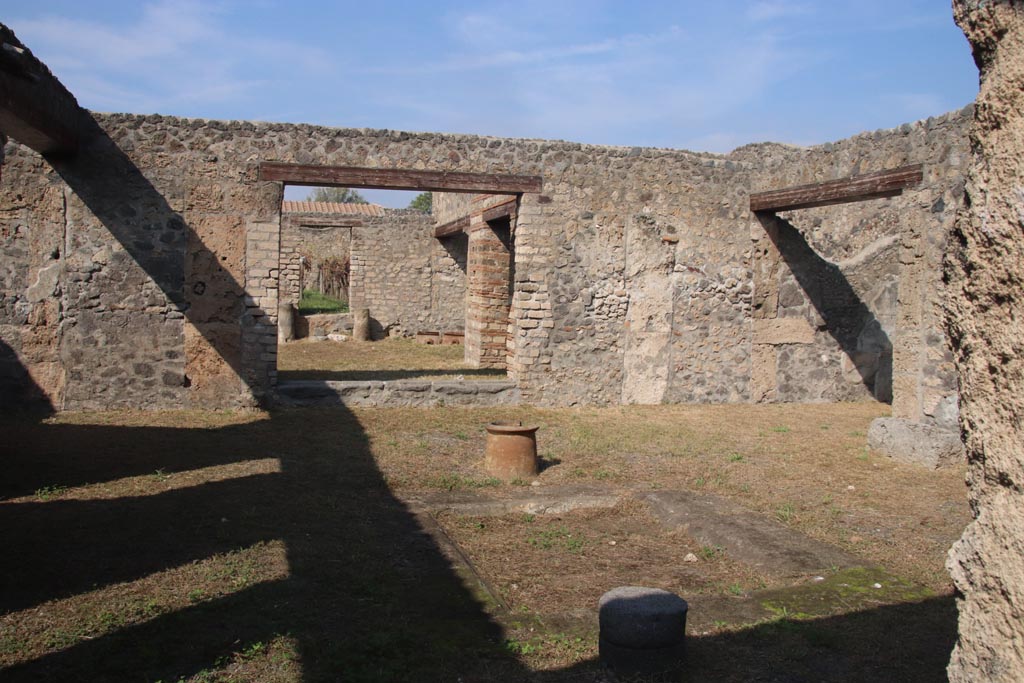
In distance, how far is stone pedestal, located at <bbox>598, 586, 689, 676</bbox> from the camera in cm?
357

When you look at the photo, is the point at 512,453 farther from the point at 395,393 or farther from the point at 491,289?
the point at 491,289

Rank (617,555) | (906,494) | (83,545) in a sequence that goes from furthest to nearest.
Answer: (906,494)
(617,555)
(83,545)

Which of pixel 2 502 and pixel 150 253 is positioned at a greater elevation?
pixel 150 253

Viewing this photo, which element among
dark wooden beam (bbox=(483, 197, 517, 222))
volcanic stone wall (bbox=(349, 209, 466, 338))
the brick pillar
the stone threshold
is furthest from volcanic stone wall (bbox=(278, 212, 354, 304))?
the stone threshold

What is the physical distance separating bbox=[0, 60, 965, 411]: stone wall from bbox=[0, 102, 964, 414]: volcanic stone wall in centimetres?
2

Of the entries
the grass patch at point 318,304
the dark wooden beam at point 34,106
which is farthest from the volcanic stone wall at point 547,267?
the grass patch at point 318,304

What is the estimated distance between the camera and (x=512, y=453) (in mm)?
7379

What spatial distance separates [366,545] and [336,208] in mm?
18922

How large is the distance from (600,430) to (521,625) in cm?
554

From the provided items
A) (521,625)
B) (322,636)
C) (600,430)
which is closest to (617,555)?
(521,625)

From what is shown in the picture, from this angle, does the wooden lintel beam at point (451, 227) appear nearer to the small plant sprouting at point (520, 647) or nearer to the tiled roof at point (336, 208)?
the tiled roof at point (336, 208)

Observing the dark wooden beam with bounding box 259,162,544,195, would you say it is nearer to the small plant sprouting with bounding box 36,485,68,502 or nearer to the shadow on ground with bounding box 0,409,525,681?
the shadow on ground with bounding box 0,409,525,681

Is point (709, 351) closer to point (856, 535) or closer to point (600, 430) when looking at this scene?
point (600, 430)

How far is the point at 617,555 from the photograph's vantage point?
18.0ft
